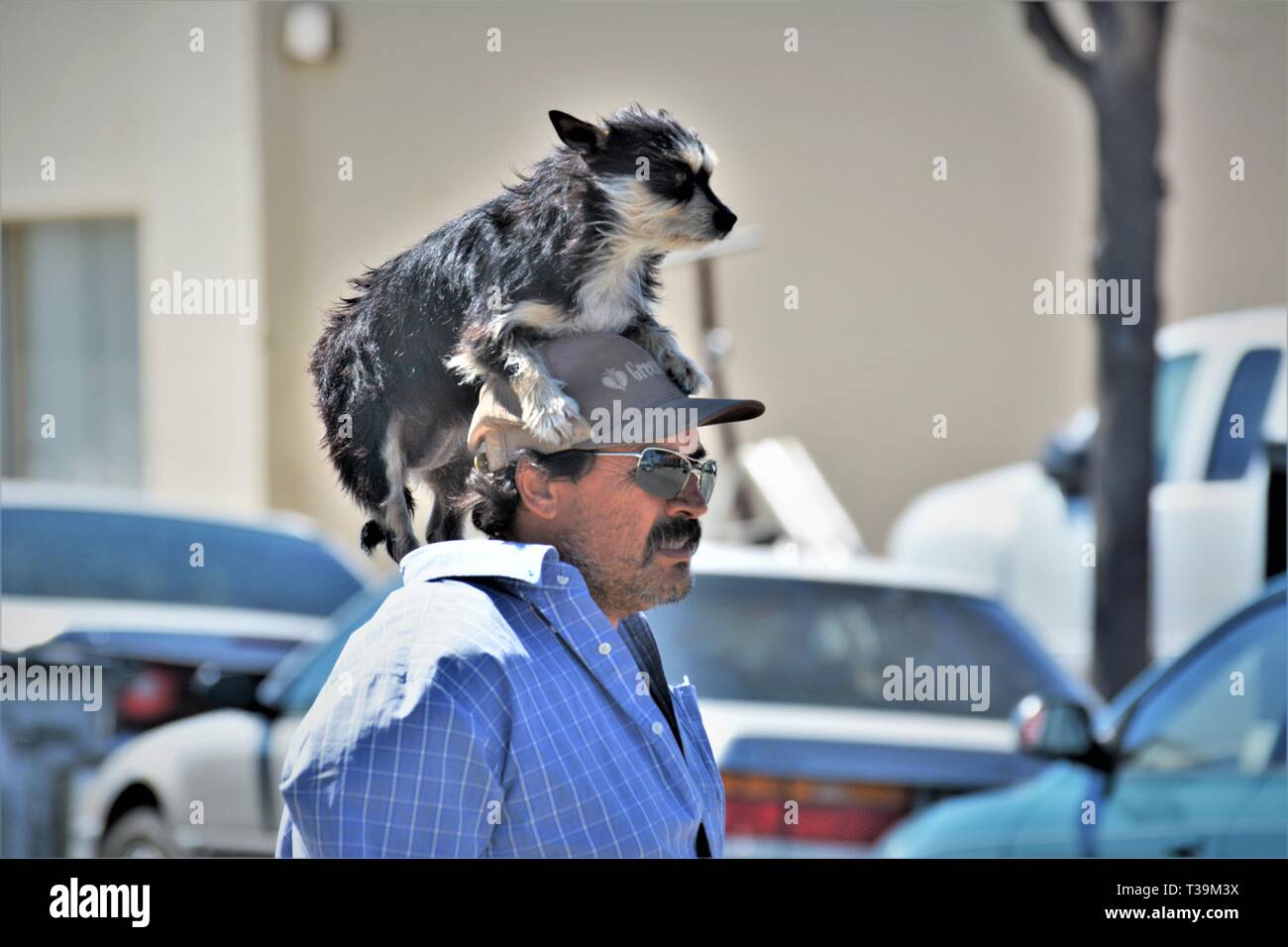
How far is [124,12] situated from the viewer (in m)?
4.68

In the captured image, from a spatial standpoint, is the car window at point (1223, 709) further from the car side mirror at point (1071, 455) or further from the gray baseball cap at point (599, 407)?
the gray baseball cap at point (599, 407)

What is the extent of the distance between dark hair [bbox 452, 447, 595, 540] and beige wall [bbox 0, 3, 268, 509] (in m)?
4.05

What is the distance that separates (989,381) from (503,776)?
14.2ft

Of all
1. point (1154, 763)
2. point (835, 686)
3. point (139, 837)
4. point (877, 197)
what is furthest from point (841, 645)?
point (139, 837)

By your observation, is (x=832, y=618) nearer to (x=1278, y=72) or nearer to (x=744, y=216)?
(x=744, y=216)

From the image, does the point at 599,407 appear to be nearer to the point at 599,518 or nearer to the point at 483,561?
the point at 599,518

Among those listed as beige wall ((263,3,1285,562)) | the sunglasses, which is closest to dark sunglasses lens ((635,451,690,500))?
the sunglasses

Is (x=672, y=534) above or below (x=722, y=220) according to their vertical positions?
below

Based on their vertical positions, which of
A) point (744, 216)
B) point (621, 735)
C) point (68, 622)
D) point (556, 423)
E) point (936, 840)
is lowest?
point (936, 840)

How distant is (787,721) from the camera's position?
4.45m

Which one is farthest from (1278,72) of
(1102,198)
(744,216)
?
(744,216)

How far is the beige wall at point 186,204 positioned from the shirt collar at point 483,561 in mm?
4159

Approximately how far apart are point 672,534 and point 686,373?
27cm

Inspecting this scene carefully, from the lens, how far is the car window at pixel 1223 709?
4.09 meters
